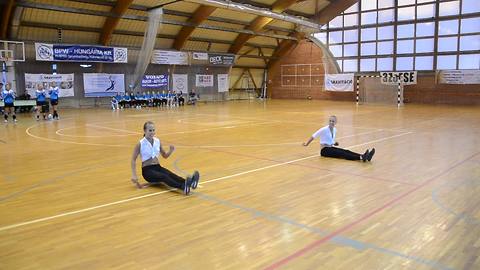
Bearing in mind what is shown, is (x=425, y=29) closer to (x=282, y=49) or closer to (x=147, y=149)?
(x=282, y=49)

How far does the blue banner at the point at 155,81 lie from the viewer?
1075 inches

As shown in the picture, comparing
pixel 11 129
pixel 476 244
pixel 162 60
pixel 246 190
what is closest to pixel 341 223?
pixel 476 244

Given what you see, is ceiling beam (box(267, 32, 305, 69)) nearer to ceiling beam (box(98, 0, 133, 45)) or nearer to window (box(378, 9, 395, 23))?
window (box(378, 9, 395, 23))

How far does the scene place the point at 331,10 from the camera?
31.6 m

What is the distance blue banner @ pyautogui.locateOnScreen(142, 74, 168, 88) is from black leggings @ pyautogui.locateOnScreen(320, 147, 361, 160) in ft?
68.3

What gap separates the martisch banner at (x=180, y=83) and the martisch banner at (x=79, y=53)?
4504 mm

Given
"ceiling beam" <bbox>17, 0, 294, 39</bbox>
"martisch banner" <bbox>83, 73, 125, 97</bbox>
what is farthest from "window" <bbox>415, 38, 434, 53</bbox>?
"martisch banner" <bbox>83, 73, 125, 97</bbox>

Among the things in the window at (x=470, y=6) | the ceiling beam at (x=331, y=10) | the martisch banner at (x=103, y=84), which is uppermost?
the ceiling beam at (x=331, y=10)

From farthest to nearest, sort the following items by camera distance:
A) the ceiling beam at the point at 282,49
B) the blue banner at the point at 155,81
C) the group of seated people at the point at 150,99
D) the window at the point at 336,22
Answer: the ceiling beam at the point at 282,49, the window at the point at 336,22, the blue banner at the point at 155,81, the group of seated people at the point at 150,99

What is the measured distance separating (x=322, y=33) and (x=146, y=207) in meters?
30.3

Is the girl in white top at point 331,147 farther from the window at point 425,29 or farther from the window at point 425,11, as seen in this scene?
the window at point 425,11

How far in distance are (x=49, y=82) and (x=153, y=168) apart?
20074 mm

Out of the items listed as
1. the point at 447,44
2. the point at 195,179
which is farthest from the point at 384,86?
the point at 195,179

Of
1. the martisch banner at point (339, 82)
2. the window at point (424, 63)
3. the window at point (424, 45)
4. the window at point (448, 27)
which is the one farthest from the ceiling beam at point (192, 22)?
the window at point (448, 27)
